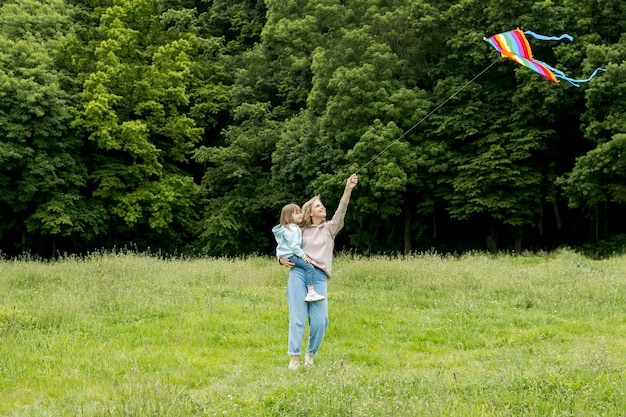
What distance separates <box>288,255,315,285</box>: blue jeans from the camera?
6672mm

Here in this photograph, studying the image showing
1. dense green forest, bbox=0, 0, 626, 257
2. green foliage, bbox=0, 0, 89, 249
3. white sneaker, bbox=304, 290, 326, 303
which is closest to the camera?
white sneaker, bbox=304, 290, 326, 303

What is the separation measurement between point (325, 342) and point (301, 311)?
1812 millimetres

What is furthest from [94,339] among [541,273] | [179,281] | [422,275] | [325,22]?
[325,22]

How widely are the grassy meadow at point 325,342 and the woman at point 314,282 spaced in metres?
0.30

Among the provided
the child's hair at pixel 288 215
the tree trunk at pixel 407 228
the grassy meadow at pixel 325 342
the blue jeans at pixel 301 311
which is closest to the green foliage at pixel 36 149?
the grassy meadow at pixel 325 342

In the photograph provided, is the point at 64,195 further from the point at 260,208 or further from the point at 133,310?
the point at 133,310

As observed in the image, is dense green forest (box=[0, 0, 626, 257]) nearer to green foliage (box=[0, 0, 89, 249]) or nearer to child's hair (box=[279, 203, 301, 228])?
→ green foliage (box=[0, 0, 89, 249])

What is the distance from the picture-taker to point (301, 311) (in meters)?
6.66

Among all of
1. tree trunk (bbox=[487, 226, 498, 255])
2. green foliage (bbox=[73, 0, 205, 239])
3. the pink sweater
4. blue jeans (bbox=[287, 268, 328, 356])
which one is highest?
green foliage (bbox=[73, 0, 205, 239])

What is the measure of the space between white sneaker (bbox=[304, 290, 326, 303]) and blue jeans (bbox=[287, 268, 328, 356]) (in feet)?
0.22

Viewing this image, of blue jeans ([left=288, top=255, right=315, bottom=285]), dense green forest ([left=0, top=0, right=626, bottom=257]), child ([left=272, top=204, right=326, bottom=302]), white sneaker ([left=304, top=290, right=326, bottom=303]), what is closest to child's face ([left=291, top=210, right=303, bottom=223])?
child ([left=272, top=204, right=326, bottom=302])

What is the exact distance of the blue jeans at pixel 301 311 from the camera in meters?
6.67

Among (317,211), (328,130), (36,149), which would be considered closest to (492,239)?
(328,130)

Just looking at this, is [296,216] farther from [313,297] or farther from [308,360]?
[308,360]
